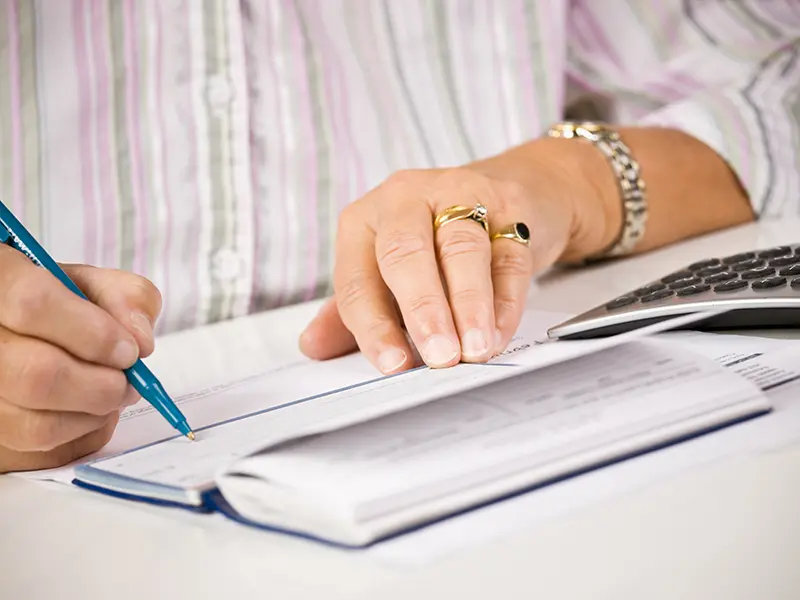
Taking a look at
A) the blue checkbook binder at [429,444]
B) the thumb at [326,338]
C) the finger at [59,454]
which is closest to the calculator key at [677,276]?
the blue checkbook binder at [429,444]

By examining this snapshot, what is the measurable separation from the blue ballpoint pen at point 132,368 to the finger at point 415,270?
0.42 ft

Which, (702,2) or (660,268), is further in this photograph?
(702,2)

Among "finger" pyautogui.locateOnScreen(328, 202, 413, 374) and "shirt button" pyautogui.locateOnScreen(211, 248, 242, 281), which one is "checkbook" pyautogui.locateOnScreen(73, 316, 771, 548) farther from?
"shirt button" pyautogui.locateOnScreen(211, 248, 242, 281)

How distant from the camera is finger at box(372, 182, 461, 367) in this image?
467 millimetres

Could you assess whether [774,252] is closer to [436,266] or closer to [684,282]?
[684,282]

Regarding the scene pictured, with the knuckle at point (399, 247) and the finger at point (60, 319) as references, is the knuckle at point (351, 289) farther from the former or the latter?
the finger at point (60, 319)

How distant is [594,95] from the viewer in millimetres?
1074

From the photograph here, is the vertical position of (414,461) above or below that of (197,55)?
below

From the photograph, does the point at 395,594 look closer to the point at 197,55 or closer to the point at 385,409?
the point at 385,409

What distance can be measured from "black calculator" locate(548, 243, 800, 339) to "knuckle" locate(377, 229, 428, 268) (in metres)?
0.10

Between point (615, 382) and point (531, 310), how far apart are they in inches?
9.1

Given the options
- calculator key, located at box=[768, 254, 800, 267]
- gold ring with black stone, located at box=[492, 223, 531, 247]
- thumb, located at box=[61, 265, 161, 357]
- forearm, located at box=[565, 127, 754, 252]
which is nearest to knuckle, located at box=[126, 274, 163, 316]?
thumb, located at box=[61, 265, 161, 357]

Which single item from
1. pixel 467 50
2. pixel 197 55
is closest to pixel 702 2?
pixel 467 50

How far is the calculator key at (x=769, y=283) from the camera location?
0.44 metres
